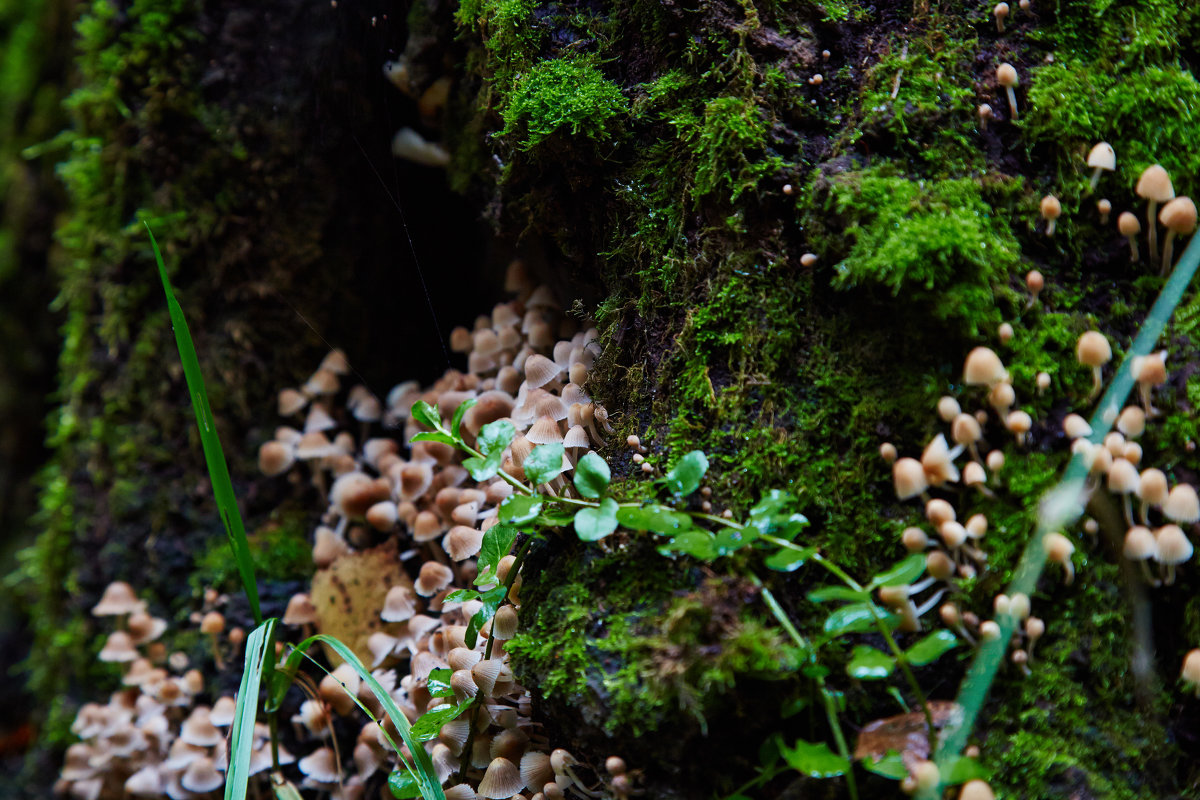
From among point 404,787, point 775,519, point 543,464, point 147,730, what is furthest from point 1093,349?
point 147,730

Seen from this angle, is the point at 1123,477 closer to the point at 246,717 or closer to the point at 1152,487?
the point at 1152,487

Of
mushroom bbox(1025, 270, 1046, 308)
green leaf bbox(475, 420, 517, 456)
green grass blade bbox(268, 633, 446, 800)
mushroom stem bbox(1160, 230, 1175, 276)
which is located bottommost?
green grass blade bbox(268, 633, 446, 800)

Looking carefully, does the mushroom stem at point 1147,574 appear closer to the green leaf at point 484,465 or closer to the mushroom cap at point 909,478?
the mushroom cap at point 909,478

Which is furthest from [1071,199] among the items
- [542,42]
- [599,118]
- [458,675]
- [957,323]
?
[458,675]

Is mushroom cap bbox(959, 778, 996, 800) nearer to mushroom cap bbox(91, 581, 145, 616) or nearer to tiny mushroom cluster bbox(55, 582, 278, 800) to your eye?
Answer: tiny mushroom cluster bbox(55, 582, 278, 800)

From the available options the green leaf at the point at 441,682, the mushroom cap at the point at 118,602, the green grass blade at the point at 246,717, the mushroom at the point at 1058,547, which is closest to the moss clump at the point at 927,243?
the mushroom at the point at 1058,547

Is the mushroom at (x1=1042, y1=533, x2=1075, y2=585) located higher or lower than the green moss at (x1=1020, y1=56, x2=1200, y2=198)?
lower

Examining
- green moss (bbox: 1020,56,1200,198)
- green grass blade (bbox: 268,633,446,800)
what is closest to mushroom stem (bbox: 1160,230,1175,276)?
green moss (bbox: 1020,56,1200,198)
